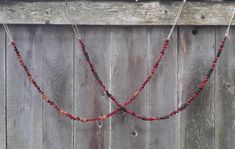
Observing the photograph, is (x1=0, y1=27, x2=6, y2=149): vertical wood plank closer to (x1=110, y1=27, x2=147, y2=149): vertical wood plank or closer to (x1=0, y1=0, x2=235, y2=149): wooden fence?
(x1=0, y1=0, x2=235, y2=149): wooden fence

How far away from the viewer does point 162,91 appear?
2.04 metres

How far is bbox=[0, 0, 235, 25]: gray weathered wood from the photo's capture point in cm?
197

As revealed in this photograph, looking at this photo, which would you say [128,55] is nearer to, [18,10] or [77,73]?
[77,73]

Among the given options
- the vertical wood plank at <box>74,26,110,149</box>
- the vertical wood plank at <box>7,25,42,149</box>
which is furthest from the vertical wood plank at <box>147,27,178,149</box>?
the vertical wood plank at <box>7,25,42,149</box>

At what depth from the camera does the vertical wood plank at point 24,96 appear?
204cm

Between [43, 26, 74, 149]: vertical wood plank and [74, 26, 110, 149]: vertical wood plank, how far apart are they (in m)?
0.04

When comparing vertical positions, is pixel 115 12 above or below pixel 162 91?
above

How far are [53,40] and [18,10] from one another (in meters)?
0.23

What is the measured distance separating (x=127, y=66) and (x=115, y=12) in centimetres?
29

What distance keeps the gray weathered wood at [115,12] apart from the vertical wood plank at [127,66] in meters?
0.08

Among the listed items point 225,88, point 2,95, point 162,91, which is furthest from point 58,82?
point 225,88

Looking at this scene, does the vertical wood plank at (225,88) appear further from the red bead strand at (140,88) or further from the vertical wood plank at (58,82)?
the vertical wood plank at (58,82)

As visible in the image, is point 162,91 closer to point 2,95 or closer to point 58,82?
point 58,82

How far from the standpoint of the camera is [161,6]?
197 cm
